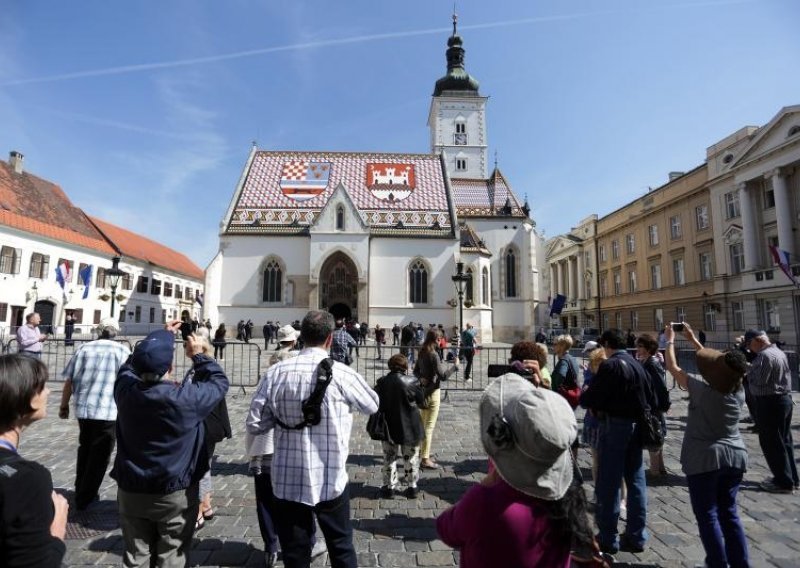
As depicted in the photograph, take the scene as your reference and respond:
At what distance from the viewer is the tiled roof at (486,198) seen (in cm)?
3762

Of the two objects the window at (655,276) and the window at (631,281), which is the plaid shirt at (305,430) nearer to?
the window at (655,276)

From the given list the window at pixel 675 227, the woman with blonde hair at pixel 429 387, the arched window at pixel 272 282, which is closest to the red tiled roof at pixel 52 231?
the arched window at pixel 272 282

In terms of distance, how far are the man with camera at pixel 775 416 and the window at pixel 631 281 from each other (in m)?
35.5

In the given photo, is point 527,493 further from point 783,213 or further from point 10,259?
point 10,259

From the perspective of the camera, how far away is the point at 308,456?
259cm

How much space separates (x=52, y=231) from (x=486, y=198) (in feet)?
109

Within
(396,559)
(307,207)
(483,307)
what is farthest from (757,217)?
(396,559)

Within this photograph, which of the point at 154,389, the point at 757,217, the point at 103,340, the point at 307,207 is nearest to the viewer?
the point at 154,389

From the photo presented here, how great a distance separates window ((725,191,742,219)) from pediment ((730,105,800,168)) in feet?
6.01

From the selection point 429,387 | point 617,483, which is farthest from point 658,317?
point 617,483

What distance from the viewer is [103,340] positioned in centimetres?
478

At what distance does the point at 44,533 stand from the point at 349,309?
3096 centimetres

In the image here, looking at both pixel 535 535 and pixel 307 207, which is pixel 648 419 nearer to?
pixel 535 535

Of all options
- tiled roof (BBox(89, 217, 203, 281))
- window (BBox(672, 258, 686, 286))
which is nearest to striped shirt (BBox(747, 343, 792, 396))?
window (BBox(672, 258, 686, 286))
